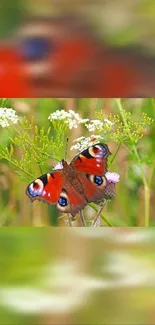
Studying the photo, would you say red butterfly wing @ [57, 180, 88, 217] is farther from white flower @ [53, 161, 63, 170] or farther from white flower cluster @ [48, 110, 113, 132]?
white flower cluster @ [48, 110, 113, 132]

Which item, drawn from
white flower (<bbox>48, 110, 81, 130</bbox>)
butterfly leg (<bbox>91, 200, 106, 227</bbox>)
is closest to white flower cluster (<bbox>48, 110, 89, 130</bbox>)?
white flower (<bbox>48, 110, 81, 130</bbox>)

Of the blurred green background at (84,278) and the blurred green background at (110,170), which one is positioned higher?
the blurred green background at (110,170)

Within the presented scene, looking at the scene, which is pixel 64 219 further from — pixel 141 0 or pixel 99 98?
pixel 141 0

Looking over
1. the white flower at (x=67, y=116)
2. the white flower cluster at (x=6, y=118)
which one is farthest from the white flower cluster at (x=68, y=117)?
the white flower cluster at (x=6, y=118)

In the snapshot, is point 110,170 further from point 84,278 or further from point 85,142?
Answer: point 84,278

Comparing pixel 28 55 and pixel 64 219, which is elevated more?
pixel 28 55

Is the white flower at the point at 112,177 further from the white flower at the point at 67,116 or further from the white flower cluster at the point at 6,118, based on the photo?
the white flower cluster at the point at 6,118

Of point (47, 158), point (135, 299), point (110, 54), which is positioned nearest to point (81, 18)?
point (110, 54)

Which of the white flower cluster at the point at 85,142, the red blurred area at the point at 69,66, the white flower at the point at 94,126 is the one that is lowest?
the white flower cluster at the point at 85,142
